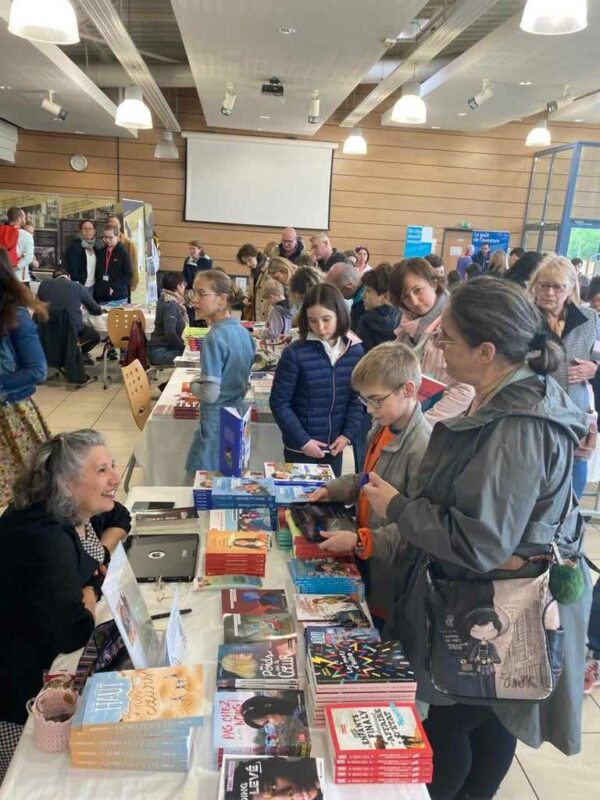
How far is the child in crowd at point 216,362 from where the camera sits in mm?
2998

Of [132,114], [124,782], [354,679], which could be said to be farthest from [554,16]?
[132,114]

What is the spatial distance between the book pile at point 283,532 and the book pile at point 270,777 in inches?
32.8

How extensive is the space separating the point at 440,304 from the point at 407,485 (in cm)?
160

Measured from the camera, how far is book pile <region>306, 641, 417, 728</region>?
→ 124cm

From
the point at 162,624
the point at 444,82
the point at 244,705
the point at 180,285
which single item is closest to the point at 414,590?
the point at 244,705

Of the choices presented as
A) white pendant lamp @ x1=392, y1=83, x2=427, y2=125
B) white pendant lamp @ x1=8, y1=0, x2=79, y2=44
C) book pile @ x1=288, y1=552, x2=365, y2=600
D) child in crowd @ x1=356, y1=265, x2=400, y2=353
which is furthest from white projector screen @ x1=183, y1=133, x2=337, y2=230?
book pile @ x1=288, y1=552, x2=365, y2=600

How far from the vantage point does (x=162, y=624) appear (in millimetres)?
1553

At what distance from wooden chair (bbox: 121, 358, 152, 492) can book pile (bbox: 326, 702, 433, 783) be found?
2745 millimetres

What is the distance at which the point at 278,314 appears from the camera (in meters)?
4.81

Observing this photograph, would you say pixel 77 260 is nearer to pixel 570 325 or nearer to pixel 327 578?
pixel 570 325

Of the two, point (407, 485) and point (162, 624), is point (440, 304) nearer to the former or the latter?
point (407, 485)

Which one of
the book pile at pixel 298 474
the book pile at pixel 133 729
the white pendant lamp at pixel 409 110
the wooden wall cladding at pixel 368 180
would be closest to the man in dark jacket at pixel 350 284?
the white pendant lamp at pixel 409 110

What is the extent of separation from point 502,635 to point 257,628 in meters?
0.57

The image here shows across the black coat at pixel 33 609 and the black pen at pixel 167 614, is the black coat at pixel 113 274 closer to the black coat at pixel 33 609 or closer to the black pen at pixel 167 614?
the black coat at pixel 33 609
